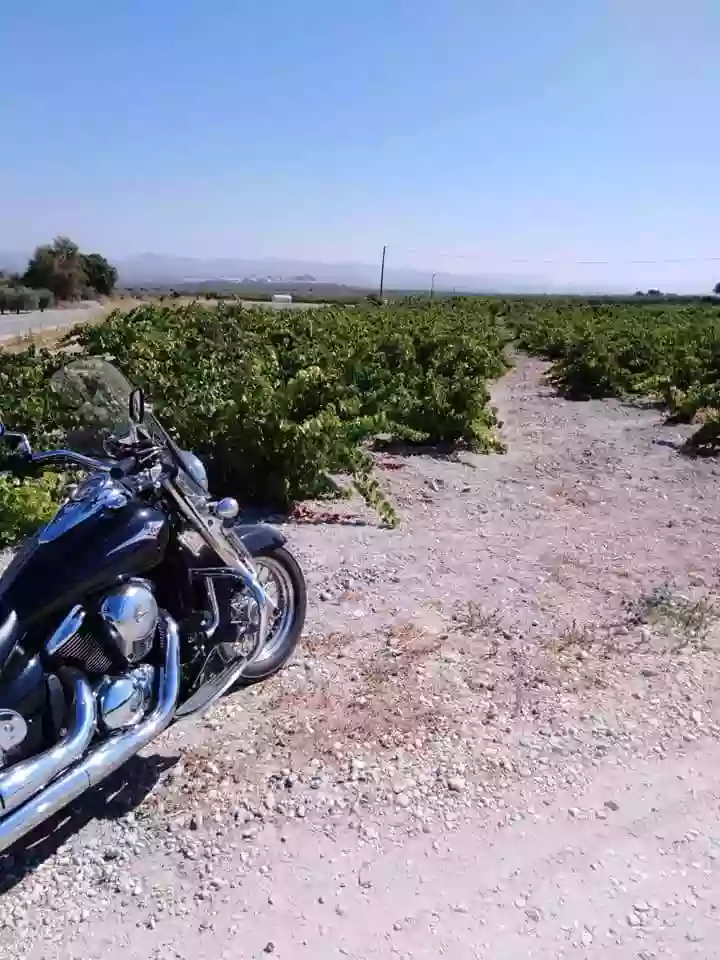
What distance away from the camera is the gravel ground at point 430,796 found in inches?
99.5

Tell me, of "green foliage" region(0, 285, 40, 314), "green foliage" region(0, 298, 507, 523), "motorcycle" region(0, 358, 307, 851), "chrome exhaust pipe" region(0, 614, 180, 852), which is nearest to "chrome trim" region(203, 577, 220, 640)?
"motorcycle" region(0, 358, 307, 851)

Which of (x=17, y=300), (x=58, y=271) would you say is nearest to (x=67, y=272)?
(x=58, y=271)

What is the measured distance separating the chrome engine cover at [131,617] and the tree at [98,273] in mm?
61797

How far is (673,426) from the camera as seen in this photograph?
1139 centimetres

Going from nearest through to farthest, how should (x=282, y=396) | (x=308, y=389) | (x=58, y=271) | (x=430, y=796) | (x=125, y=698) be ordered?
(x=125, y=698), (x=430, y=796), (x=282, y=396), (x=308, y=389), (x=58, y=271)

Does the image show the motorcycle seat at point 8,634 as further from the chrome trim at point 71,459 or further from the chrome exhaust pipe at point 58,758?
the chrome trim at point 71,459

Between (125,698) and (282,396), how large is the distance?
13.7 feet

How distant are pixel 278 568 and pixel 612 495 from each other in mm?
4556

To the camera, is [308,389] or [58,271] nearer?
[308,389]

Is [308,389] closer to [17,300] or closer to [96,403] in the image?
[96,403]

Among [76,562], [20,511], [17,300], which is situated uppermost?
[76,562]

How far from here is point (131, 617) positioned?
8.87 ft

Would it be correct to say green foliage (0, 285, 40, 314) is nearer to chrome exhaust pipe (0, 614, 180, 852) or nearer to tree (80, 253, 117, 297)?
tree (80, 253, 117, 297)

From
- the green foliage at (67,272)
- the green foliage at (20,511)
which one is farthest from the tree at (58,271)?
the green foliage at (20,511)
